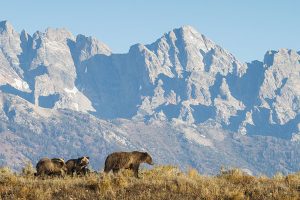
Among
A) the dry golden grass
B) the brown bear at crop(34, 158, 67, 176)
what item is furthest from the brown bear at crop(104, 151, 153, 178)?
the brown bear at crop(34, 158, 67, 176)

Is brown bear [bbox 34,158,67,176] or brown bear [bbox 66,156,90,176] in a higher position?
brown bear [bbox 66,156,90,176]

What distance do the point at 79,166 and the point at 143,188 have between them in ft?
18.7

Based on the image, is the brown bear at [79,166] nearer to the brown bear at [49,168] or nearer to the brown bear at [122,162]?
the brown bear at [49,168]

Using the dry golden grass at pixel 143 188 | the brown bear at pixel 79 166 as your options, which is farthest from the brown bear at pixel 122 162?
the brown bear at pixel 79 166

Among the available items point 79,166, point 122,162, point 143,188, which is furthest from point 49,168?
point 143,188

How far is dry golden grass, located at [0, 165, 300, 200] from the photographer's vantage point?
20.0 metres

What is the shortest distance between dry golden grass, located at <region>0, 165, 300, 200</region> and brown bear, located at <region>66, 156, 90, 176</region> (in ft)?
8.30

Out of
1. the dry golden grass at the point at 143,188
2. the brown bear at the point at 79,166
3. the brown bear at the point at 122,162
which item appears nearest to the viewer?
the dry golden grass at the point at 143,188

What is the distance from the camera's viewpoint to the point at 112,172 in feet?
81.3

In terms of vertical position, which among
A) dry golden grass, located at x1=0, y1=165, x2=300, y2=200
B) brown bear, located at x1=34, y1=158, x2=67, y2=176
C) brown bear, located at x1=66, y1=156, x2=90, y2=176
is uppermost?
brown bear, located at x1=66, y1=156, x2=90, y2=176

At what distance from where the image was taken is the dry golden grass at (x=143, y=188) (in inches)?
787

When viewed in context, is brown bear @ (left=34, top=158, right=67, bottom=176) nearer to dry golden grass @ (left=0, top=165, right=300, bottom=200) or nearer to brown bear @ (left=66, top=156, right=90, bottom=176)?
brown bear @ (left=66, top=156, right=90, bottom=176)

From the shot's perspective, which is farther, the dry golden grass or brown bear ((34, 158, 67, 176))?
brown bear ((34, 158, 67, 176))

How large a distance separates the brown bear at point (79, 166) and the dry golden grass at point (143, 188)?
253 cm
